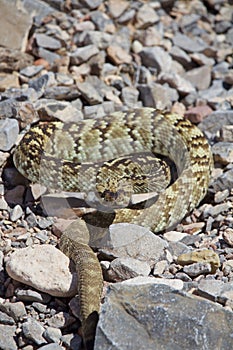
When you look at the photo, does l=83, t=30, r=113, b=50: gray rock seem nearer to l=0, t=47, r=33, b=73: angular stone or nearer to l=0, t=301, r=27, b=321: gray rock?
l=0, t=47, r=33, b=73: angular stone

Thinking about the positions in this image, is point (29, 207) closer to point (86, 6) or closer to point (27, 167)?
point (27, 167)

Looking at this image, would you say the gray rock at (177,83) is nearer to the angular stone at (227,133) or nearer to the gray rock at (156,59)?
the gray rock at (156,59)

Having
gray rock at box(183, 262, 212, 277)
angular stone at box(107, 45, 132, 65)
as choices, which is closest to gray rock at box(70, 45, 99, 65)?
angular stone at box(107, 45, 132, 65)

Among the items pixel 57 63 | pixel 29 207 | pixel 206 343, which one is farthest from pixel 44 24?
pixel 206 343

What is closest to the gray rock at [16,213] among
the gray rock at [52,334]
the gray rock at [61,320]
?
the gray rock at [61,320]

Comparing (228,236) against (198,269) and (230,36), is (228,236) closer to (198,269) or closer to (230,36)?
(198,269)
